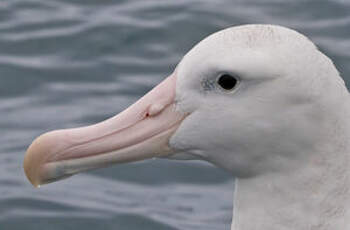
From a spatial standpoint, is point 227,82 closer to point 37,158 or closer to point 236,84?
point 236,84

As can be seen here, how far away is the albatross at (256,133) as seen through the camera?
482 centimetres

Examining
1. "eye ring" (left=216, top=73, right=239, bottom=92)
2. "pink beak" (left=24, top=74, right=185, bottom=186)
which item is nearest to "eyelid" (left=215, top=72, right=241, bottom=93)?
"eye ring" (left=216, top=73, right=239, bottom=92)

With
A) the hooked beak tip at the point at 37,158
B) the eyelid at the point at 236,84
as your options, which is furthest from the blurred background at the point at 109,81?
the eyelid at the point at 236,84

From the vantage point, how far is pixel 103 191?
7.80 m

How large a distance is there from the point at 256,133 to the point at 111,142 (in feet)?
1.92

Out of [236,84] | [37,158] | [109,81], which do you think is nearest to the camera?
[236,84]

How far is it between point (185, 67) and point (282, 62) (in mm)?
389

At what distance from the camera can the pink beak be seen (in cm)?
507

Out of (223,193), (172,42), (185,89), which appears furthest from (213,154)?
(172,42)

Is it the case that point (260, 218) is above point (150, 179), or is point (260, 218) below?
below

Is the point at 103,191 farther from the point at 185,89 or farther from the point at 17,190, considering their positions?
the point at 185,89

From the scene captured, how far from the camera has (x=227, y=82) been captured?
193 inches

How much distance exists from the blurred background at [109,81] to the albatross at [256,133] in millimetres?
2301

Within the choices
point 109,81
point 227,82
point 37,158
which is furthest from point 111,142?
point 109,81
